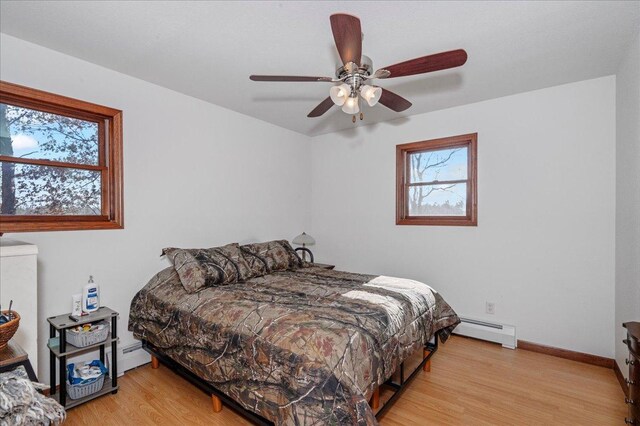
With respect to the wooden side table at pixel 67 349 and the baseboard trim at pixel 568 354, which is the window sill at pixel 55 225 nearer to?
the wooden side table at pixel 67 349

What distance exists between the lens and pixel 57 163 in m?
2.41

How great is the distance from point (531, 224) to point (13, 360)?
3931 mm

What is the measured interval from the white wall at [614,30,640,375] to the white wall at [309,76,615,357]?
5.5 inches

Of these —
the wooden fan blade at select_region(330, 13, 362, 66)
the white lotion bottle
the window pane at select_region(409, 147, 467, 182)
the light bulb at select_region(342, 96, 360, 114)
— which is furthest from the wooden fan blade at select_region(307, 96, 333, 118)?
the white lotion bottle

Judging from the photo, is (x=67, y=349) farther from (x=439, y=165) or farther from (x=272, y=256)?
(x=439, y=165)

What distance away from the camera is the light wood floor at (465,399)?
2.01 meters

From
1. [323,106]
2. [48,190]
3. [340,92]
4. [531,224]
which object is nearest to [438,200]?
[531,224]

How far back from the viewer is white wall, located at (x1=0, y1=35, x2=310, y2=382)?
7.48 ft

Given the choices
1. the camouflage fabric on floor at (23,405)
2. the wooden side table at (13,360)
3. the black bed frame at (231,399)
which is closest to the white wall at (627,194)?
the black bed frame at (231,399)

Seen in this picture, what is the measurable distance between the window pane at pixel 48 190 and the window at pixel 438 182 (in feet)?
10.9

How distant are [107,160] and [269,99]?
1680 millimetres

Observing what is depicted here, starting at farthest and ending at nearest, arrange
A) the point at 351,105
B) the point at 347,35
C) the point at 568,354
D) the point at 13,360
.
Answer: the point at 568,354 → the point at 351,105 → the point at 347,35 → the point at 13,360

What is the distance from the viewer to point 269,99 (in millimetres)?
3311

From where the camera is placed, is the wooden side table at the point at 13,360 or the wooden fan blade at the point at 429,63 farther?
the wooden fan blade at the point at 429,63
